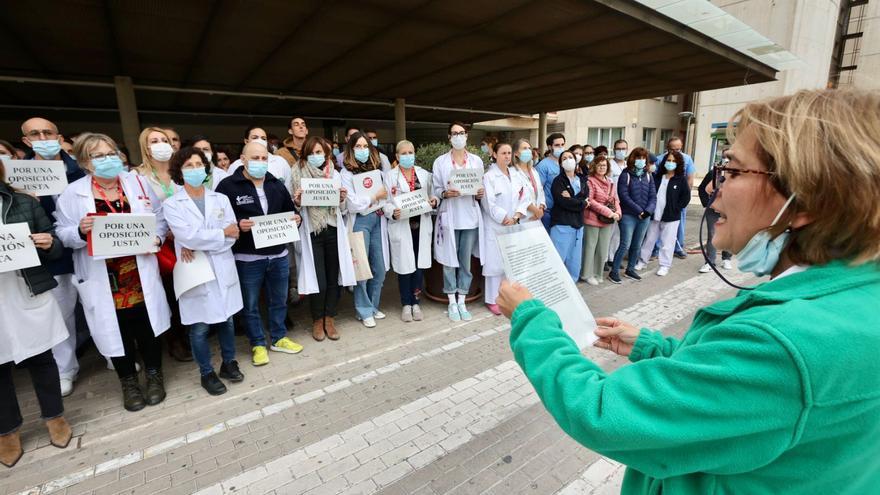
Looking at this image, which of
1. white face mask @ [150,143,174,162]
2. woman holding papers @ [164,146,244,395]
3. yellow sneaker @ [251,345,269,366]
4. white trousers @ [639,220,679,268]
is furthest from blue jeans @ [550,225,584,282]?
white face mask @ [150,143,174,162]

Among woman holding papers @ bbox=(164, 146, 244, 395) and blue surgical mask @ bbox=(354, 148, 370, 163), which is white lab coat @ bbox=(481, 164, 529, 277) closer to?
blue surgical mask @ bbox=(354, 148, 370, 163)

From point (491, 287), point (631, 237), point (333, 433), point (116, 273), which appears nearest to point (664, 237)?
point (631, 237)

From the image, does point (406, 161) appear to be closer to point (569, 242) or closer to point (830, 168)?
point (569, 242)

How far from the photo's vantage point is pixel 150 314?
3.38 meters

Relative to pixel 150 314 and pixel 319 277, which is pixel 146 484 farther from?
pixel 319 277

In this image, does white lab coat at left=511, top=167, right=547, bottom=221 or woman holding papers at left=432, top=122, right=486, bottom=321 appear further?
white lab coat at left=511, top=167, right=547, bottom=221

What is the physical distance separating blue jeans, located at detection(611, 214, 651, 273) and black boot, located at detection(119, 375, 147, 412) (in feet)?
21.6

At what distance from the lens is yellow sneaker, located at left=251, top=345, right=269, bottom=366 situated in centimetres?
411

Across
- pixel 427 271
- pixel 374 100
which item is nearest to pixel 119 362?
pixel 427 271

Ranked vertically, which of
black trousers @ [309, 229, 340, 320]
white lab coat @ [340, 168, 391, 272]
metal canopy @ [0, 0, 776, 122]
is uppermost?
metal canopy @ [0, 0, 776, 122]

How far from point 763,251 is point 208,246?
12.3 ft

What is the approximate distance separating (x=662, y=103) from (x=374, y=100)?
894 inches

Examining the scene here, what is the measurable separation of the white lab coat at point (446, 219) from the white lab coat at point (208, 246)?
2.47 meters

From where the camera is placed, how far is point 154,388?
3.57 metres
